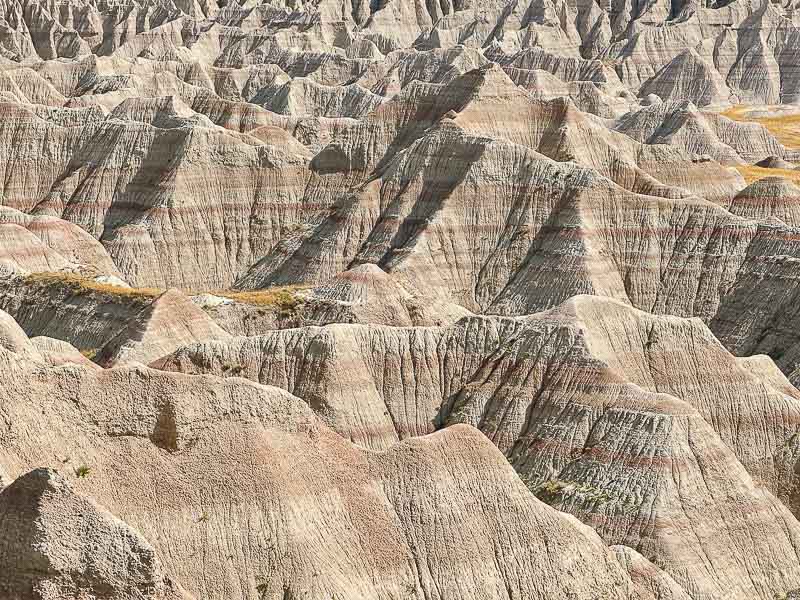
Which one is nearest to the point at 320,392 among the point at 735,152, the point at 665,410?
the point at 665,410

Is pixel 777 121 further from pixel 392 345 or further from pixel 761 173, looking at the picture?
pixel 392 345

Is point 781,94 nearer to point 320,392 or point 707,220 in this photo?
point 707,220

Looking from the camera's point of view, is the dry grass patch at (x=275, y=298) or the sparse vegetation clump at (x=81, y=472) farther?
the dry grass patch at (x=275, y=298)

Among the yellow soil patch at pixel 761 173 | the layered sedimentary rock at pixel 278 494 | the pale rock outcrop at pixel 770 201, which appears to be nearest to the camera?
the layered sedimentary rock at pixel 278 494

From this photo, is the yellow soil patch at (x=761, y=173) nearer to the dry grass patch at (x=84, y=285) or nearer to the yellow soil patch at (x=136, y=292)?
the yellow soil patch at (x=136, y=292)

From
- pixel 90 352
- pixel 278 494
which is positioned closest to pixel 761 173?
pixel 90 352

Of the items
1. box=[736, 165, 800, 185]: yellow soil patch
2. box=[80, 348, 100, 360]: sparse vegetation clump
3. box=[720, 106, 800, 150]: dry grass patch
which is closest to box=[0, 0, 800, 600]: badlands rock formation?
box=[80, 348, 100, 360]: sparse vegetation clump

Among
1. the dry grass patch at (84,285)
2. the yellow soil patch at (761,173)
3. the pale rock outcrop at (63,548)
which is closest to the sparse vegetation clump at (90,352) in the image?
the dry grass patch at (84,285)

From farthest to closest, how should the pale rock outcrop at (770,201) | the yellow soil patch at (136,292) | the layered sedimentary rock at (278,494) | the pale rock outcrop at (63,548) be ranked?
the pale rock outcrop at (770,201) → the yellow soil patch at (136,292) → the layered sedimentary rock at (278,494) → the pale rock outcrop at (63,548)
